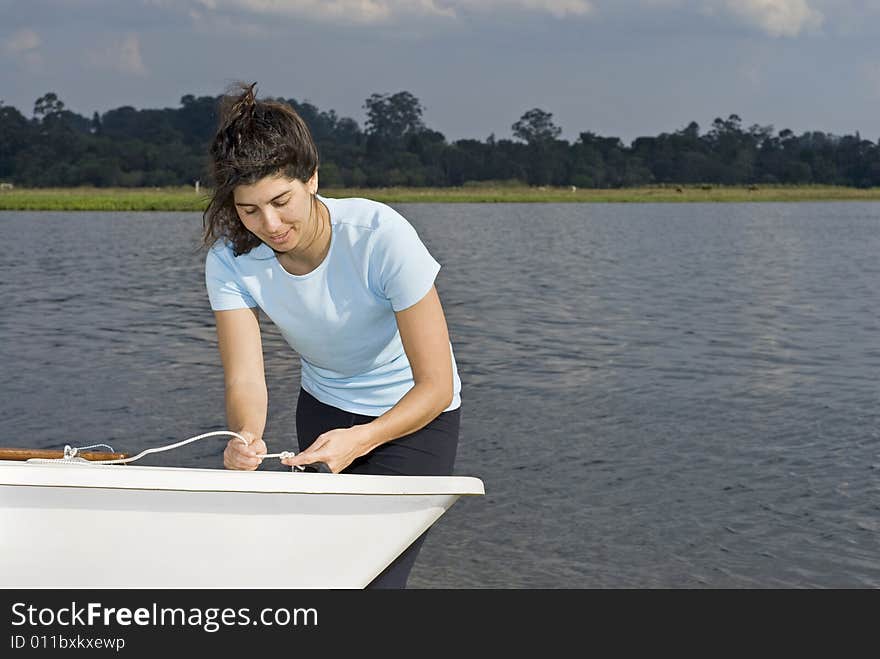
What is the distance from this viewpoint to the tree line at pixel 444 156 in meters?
127

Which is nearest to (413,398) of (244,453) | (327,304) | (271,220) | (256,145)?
(327,304)

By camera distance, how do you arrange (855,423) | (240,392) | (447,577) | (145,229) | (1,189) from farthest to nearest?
(1,189)
(145,229)
(855,423)
(447,577)
(240,392)

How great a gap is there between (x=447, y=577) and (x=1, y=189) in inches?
4576

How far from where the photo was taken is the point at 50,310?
79.2 ft

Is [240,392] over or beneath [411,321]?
beneath

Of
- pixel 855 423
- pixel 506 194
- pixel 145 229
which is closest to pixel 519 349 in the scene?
pixel 855 423

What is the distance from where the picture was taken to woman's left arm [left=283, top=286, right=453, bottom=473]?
12.2 feet

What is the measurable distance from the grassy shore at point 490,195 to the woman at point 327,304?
79714mm

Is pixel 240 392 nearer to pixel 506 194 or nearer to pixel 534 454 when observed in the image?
pixel 534 454

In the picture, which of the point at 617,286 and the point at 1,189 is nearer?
the point at 617,286

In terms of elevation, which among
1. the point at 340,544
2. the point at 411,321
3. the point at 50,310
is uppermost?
the point at 411,321

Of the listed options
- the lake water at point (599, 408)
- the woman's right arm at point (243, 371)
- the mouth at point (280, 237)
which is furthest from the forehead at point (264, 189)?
the lake water at point (599, 408)

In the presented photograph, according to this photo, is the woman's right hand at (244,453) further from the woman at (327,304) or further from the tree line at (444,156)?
the tree line at (444,156)

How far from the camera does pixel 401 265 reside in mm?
3703
